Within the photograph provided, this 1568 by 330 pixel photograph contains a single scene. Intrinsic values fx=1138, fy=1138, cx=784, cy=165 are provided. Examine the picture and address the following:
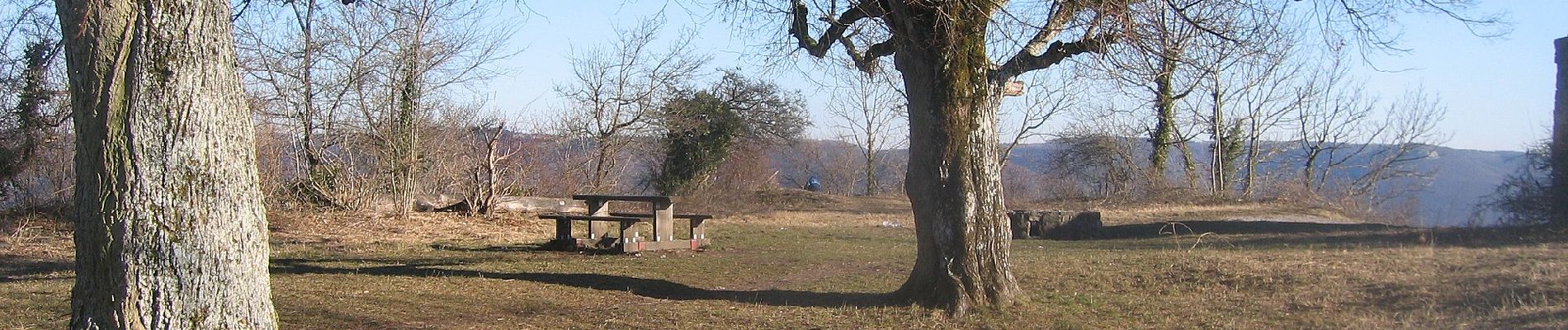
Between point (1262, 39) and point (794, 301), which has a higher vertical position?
point (1262, 39)

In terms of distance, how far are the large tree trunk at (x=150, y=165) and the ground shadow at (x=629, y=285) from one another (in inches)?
167

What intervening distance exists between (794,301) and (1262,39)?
3.91 meters

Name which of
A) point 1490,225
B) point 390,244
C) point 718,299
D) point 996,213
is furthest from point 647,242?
point 1490,225

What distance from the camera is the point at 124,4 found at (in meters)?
4.20

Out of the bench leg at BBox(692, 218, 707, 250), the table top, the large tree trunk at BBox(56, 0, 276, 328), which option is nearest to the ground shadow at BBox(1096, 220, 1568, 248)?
the bench leg at BBox(692, 218, 707, 250)

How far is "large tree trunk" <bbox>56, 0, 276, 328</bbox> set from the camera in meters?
4.20

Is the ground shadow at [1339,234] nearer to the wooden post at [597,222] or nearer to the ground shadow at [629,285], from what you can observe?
the ground shadow at [629,285]

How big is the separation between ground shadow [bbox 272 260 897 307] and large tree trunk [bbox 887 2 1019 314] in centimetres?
62

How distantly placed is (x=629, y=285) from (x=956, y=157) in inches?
122

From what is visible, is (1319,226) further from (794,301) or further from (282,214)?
(282,214)

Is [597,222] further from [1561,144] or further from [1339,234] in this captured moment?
[1561,144]

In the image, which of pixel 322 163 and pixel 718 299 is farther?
pixel 322 163

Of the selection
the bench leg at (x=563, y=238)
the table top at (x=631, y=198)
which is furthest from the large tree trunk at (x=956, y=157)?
the bench leg at (x=563, y=238)

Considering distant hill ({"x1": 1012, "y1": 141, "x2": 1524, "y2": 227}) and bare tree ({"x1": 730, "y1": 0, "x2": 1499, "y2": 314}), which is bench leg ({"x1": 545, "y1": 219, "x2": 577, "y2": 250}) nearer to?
bare tree ({"x1": 730, "y1": 0, "x2": 1499, "y2": 314})
